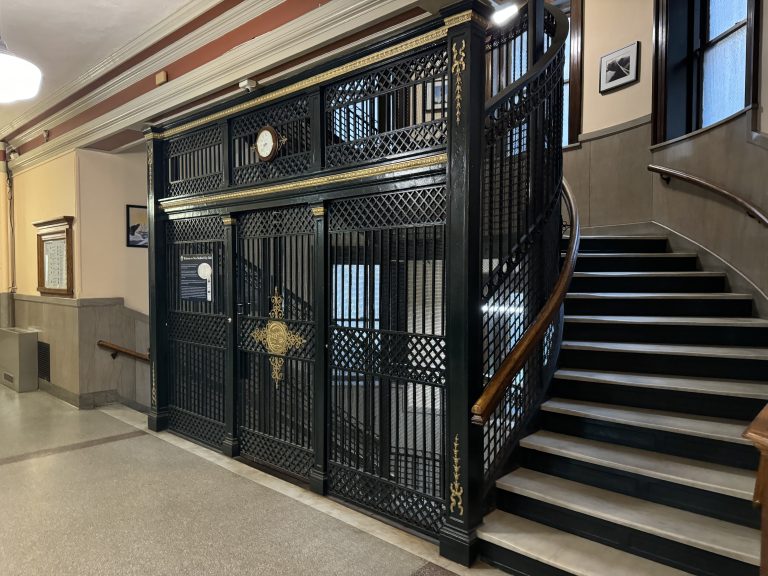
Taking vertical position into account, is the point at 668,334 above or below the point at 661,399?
above

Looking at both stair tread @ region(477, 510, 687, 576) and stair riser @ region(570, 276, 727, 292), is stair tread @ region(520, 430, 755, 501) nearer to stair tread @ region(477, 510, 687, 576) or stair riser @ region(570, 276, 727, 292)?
stair tread @ region(477, 510, 687, 576)

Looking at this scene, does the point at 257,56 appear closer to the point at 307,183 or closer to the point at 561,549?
the point at 307,183

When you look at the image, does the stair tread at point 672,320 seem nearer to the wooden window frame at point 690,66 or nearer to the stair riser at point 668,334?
the stair riser at point 668,334

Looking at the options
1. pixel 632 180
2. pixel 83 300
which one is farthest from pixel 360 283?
pixel 83 300

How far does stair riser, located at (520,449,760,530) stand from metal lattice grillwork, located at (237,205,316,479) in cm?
162

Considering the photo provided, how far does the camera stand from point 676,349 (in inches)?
124

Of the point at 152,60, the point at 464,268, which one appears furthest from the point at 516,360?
the point at 152,60

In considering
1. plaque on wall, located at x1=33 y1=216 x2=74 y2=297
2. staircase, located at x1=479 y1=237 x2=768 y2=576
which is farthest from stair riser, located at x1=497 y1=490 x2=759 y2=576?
plaque on wall, located at x1=33 y1=216 x2=74 y2=297

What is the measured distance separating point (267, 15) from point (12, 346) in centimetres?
579

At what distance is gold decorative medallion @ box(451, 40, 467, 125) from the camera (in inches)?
99.4

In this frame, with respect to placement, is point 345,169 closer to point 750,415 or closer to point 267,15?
point 267,15

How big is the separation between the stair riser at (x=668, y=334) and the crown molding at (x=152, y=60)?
3.08 m

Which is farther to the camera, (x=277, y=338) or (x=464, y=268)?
(x=277, y=338)

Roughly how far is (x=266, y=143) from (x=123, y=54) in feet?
6.84
